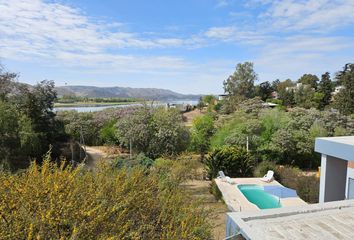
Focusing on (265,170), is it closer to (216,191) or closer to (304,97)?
(216,191)

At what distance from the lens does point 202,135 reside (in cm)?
2189

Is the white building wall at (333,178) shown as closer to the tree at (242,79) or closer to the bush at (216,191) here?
the bush at (216,191)

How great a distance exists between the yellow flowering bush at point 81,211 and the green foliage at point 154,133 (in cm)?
1256

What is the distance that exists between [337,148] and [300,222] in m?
6.04

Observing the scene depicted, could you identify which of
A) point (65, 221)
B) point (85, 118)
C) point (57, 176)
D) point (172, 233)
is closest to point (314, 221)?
point (172, 233)

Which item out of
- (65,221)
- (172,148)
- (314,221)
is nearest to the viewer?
(65,221)

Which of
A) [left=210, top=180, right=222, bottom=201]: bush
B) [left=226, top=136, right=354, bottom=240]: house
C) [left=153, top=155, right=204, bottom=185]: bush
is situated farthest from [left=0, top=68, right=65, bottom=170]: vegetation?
[left=226, top=136, right=354, bottom=240]: house

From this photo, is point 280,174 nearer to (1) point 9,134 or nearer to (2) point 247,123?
(2) point 247,123

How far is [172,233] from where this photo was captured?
3.63 m

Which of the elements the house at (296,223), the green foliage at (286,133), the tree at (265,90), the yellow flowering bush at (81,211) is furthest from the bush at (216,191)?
the tree at (265,90)

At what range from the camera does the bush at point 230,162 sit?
50.3ft

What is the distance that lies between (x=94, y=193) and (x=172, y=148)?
13589mm

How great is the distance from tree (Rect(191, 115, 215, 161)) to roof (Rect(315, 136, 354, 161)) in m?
10.4

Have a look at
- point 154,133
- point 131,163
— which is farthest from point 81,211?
point 154,133
